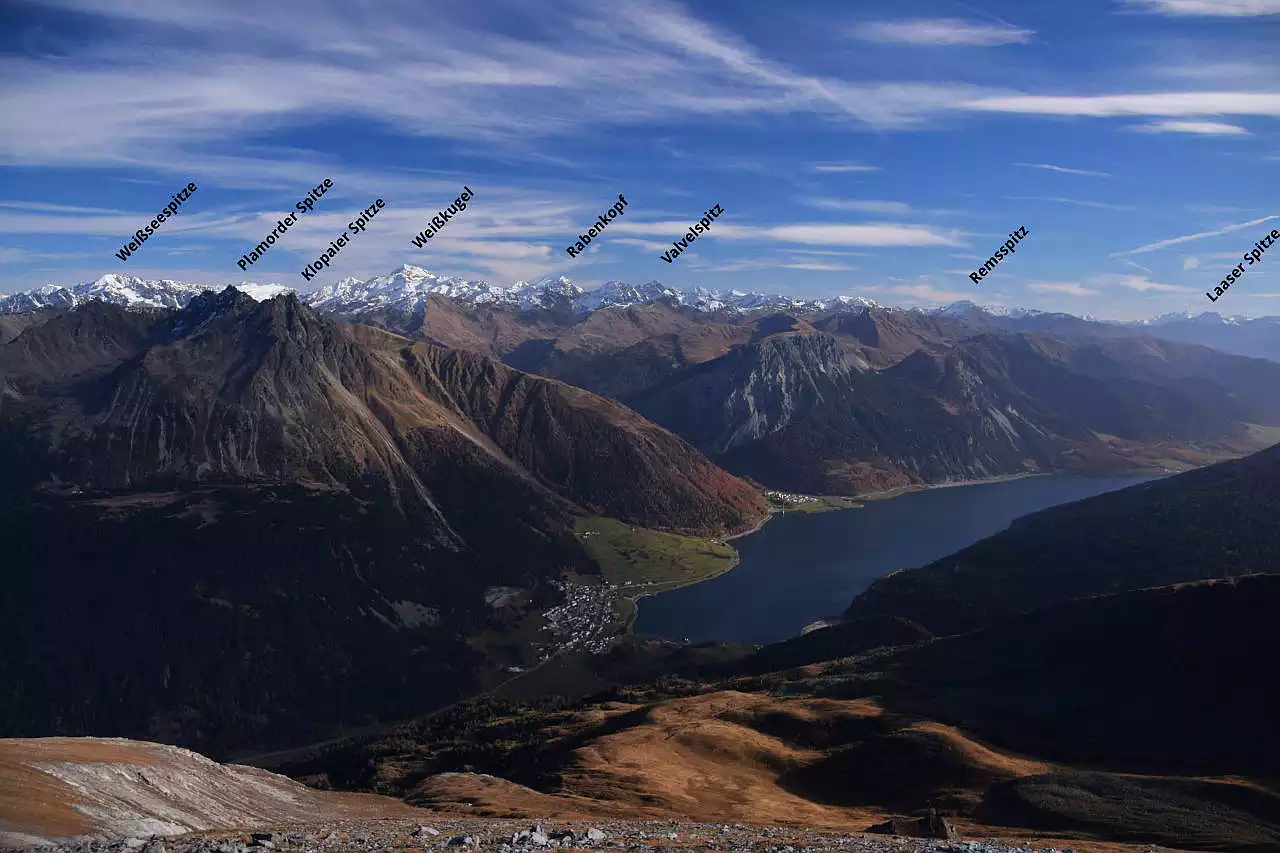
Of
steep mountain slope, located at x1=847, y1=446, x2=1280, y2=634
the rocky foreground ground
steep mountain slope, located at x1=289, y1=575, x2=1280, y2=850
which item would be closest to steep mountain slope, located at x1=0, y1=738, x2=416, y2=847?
the rocky foreground ground

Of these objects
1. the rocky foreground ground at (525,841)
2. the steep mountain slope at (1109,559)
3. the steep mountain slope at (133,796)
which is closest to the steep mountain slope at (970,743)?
the rocky foreground ground at (525,841)

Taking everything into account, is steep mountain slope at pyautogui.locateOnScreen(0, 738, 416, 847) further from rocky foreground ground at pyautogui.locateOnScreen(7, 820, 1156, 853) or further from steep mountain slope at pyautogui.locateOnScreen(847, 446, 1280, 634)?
steep mountain slope at pyautogui.locateOnScreen(847, 446, 1280, 634)

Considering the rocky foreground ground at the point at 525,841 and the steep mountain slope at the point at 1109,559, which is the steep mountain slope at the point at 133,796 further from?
the steep mountain slope at the point at 1109,559

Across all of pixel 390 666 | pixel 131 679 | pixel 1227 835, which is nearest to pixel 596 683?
pixel 390 666

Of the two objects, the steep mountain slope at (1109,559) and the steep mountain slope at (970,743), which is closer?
the steep mountain slope at (970,743)

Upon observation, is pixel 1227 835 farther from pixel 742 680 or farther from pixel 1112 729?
pixel 742 680

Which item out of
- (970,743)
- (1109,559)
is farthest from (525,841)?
(1109,559)

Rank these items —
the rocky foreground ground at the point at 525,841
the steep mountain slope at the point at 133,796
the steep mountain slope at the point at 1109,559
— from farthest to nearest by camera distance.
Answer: the steep mountain slope at the point at 1109,559 < the steep mountain slope at the point at 133,796 < the rocky foreground ground at the point at 525,841
